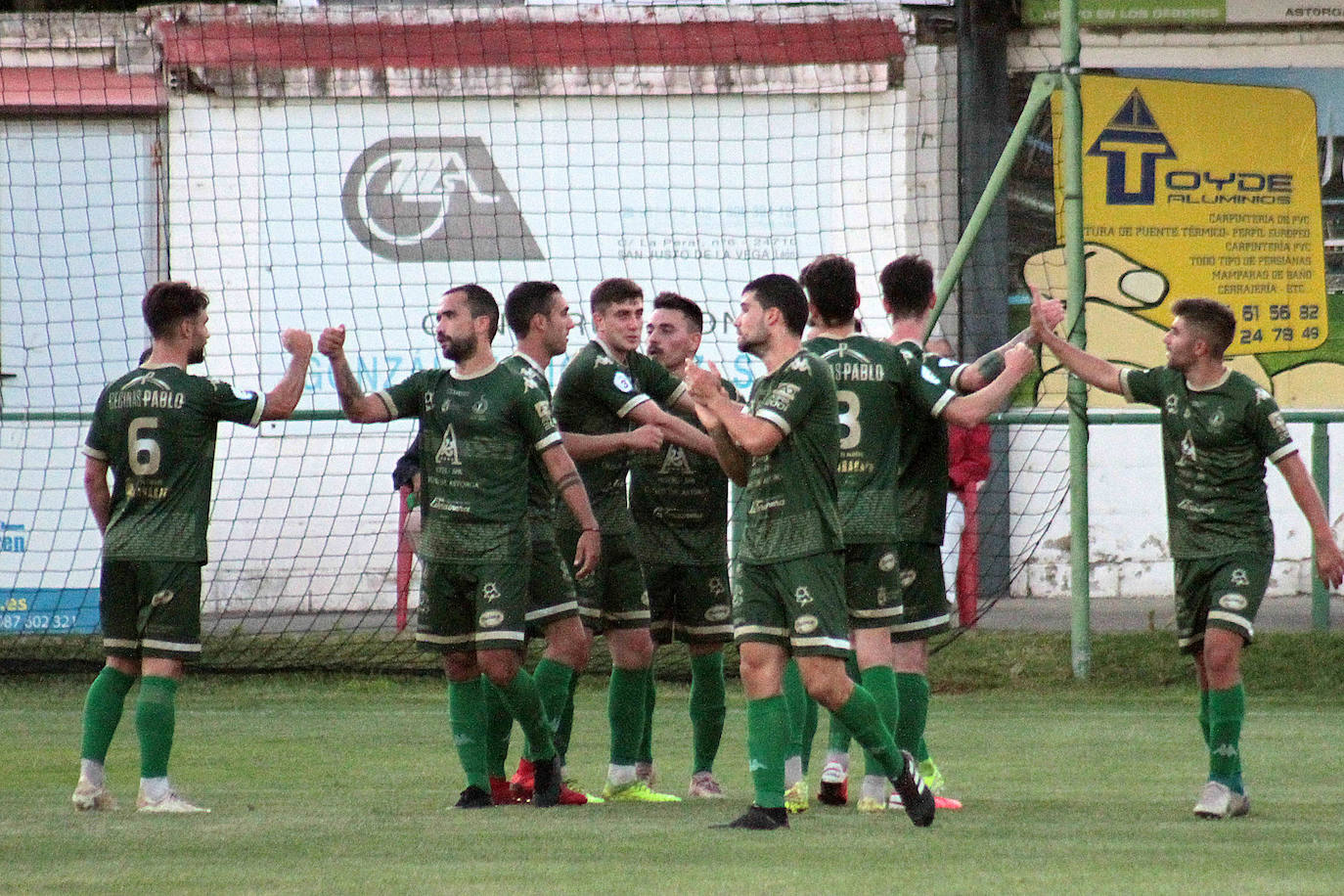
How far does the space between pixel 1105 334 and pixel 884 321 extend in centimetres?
180

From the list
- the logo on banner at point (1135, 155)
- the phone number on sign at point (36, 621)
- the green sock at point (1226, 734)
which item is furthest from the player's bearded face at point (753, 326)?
the logo on banner at point (1135, 155)

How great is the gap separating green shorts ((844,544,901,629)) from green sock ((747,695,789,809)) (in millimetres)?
777

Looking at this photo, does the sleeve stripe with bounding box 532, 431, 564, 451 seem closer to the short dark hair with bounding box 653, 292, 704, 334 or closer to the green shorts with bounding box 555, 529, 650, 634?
the green shorts with bounding box 555, 529, 650, 634

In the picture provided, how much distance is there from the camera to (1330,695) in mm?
11234

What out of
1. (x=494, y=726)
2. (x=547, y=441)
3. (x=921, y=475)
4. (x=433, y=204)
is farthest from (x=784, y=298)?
(x=433, y=204)

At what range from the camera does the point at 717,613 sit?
792 cm

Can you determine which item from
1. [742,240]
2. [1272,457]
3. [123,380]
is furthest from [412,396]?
[742,240]

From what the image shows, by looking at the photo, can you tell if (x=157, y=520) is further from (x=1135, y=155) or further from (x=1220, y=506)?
(x=1135, y=155)

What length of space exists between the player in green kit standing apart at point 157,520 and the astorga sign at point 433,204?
26.3ft

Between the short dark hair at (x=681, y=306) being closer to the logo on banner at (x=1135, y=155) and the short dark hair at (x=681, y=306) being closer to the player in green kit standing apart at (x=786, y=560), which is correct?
the player in green kit standing apart at (x=786, y=560)

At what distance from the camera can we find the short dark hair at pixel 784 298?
6.45 m

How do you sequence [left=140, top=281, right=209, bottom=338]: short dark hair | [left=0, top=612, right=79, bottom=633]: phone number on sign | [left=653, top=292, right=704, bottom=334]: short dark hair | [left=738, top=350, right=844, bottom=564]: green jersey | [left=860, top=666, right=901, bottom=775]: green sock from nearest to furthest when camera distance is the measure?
[left=738, top=350, right=844, bottom=564]: green jersey < [left=860, top=666, right=901, bottom=775]: green sock < [left=140, top=281, right=209, bottom=338]: short dark hair < [left=653, top=292, right=704, bottom=334]: short dark hair < [left=0, top=612, right=79, bottom=633]: phone number on sign

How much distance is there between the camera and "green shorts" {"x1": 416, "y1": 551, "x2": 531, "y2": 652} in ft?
23.2

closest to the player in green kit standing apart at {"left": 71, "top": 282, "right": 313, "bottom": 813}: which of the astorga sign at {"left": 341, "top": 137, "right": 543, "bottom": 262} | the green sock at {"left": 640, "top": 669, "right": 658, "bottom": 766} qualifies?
the green sock at {"left": 640, "top": 669, "right": 658, "bottom": 766}
